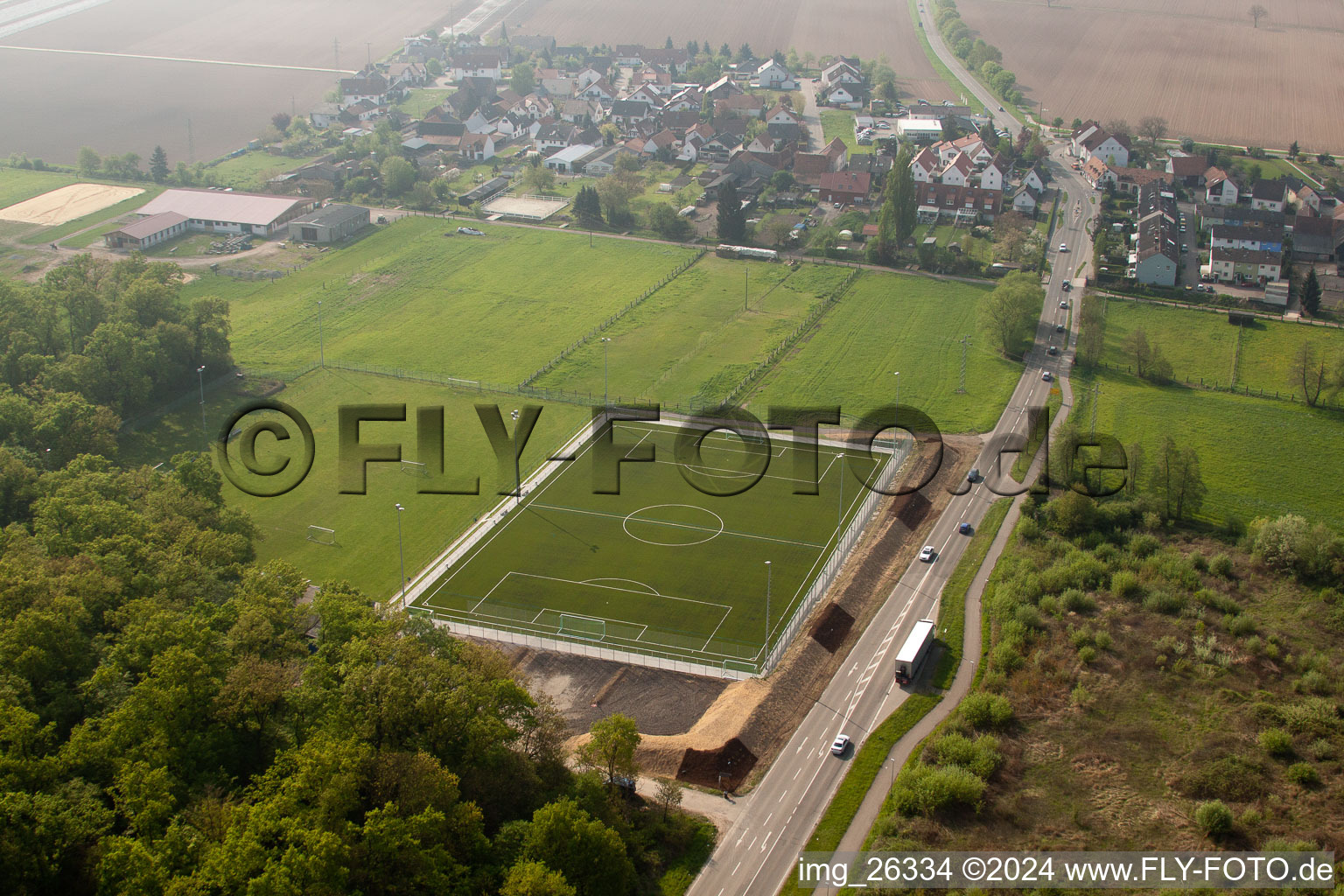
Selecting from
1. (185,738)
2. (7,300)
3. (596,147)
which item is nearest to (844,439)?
(185,738)

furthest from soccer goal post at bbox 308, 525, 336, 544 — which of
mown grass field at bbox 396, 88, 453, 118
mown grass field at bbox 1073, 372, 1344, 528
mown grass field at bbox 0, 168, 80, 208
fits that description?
mown grass field at bbox 396, 88, 453, 118

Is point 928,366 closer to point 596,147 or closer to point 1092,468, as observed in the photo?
point 1092,468

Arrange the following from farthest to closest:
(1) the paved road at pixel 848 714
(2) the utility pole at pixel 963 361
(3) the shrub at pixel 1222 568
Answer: (2) the utility pole at pixel 963 361 < (3) the shrub at pixel 1222 568 < (1) the paved road at pixel 848 714

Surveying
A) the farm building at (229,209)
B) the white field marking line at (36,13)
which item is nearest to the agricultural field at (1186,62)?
the farm building at (229,209)

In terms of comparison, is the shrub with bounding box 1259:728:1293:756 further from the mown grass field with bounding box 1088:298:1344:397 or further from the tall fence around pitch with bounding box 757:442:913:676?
the mown grass field with bounding box 1088:298:1344:397

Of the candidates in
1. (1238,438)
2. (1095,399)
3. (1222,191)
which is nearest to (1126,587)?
(1238,438)

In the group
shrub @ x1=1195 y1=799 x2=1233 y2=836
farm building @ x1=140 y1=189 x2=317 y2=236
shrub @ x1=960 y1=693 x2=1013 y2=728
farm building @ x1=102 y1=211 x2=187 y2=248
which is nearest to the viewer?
shrub @ x1=1195 y1=799 x2=1233 y2=836

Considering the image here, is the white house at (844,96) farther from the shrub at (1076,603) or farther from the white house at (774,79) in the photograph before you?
the shrub at (1076,603)
